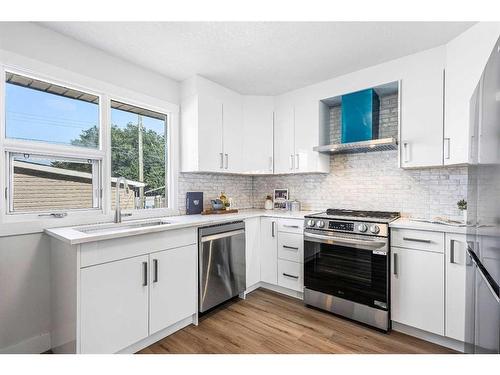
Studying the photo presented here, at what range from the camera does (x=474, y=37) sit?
1.98 m

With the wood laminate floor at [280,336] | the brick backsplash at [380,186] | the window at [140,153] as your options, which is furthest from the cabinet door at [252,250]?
the window at [140,153]

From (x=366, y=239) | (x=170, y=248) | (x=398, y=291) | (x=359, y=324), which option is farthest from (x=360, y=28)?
(x=359, y=324)

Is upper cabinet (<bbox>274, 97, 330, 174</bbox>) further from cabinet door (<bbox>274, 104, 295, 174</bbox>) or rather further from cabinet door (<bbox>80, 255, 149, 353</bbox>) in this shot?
cabinet door (<bbox>80, 255, 149, 353</bbox>)

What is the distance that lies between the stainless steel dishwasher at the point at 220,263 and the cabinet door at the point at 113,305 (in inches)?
22.8

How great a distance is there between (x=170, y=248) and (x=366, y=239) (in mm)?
1748

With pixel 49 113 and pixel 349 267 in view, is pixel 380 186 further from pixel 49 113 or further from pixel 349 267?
pixel 49 113

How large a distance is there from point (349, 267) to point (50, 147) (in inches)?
111

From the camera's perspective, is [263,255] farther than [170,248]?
Yes

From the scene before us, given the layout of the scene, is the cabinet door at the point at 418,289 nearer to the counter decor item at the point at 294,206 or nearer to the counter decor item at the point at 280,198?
the counter decor item at the point at 294,206

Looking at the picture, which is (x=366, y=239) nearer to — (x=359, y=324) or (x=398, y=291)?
(x=398, y=291)

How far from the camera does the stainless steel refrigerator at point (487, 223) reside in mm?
1016

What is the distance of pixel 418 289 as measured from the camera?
2.13m

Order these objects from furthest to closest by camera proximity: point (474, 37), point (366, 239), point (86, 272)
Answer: point (366, 239) → point (474, 37) → point (86, 272)
